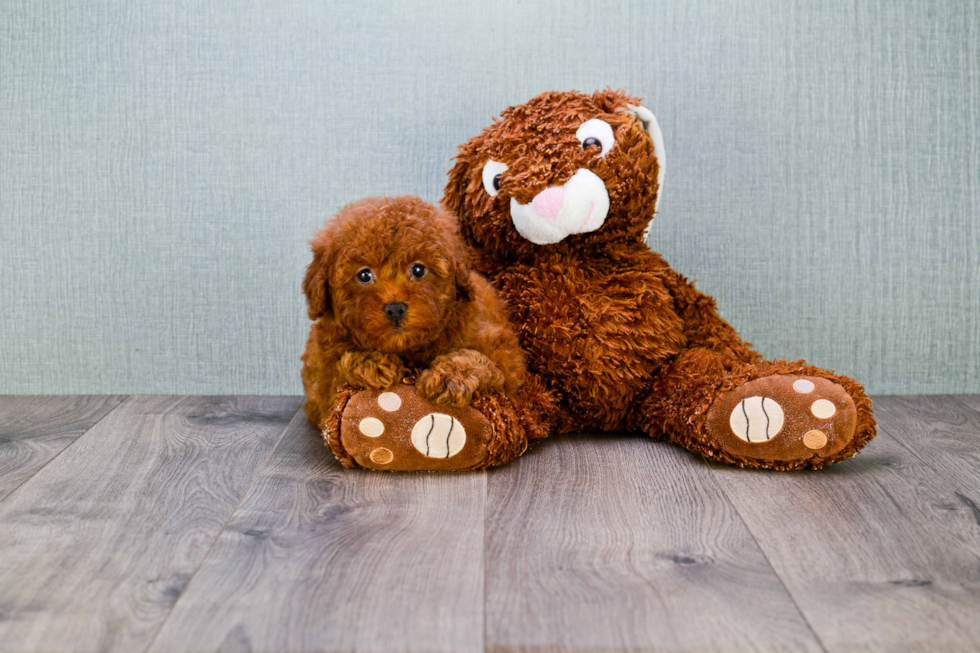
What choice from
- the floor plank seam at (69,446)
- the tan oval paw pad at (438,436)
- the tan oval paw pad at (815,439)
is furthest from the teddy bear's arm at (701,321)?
the floor plank seam at (69,446)

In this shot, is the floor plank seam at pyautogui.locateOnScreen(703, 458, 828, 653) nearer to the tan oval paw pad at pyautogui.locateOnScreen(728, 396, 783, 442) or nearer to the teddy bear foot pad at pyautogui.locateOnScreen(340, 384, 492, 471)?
Answer: the tan oval paw pad at pyautogui.locateOnScreen(728, 396, 783, 442)

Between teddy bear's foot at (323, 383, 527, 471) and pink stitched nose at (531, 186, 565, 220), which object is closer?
teddy bear's foot at (323, 383, 527, 471)

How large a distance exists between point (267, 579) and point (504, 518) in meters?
0.27

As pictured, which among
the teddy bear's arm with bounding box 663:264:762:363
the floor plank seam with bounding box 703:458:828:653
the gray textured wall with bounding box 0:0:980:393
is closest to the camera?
the floor plank seam with bounding box 703:458:828:653

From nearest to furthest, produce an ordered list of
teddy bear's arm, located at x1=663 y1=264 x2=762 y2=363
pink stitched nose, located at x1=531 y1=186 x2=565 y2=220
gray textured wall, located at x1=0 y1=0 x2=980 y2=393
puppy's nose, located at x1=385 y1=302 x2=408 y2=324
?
1. puppy's nose, located at x1=385 y1=302 x2=408 y2=324
2. pink stitched nose, located at x1=531 y1=186 x2=565 y2=220
3. teddy bear's arm, located at x1=663 y1=264 x2=762 y2=363
4. gray textured wall, located at x1=0 y1=0 x2=980 y2=393

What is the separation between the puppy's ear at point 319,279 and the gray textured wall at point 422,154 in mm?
420

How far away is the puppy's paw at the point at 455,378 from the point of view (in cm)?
101

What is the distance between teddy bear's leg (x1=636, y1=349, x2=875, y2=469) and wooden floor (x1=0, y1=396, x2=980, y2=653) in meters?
0.03

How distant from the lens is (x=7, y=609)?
700 millimetres

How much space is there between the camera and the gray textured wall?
1410mm

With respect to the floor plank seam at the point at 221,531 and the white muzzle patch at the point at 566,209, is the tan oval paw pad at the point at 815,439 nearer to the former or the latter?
the white muzzle patch at the point at 566,209

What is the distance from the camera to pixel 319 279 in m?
1.03

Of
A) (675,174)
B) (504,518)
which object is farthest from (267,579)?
(675,174)

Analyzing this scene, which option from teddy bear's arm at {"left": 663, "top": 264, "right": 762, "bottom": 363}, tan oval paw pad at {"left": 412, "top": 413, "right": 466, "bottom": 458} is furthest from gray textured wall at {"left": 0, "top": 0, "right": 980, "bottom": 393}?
tan oval paw pad at {"left": 412, "top": 413, "right": 466, "bottom": 458}
